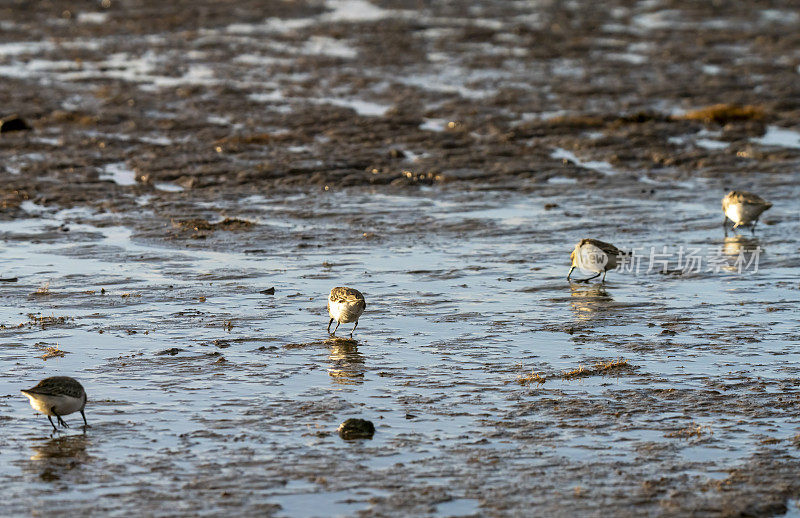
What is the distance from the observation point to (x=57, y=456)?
9008 millimetres

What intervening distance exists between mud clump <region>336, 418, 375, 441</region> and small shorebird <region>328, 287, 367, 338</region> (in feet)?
8.51

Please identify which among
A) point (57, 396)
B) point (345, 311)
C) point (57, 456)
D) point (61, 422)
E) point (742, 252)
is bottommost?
point (57, 456)

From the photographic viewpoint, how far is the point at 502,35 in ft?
125

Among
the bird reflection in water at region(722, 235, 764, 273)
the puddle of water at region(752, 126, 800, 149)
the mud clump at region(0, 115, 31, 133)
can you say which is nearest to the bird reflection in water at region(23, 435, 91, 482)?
the bird reflection in water at region(722, 235, 764, 273)

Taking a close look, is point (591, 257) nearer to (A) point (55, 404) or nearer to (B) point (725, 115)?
(A) point (55, 404)

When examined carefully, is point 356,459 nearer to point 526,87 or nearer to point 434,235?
point 434,235

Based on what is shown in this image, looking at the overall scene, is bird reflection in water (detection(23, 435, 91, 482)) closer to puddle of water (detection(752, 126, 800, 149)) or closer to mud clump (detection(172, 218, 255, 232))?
mud clump (detection(172, 218, 255, 232))

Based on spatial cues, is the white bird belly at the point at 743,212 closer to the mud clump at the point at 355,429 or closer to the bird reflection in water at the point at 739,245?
the bird reflection in water at the point at 739,245

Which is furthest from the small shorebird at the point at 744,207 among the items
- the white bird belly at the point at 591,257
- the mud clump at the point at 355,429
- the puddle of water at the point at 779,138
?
the mud clump at the point at 355,429

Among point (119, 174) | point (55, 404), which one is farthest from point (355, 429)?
point (119, 174)

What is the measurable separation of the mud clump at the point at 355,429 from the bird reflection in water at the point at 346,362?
4.70 feet

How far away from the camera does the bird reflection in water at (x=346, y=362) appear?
10961mm

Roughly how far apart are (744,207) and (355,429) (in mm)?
A: 9158

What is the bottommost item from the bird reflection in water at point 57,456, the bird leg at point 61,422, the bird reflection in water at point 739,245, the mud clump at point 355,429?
the bird reflection in water at point 57,456
